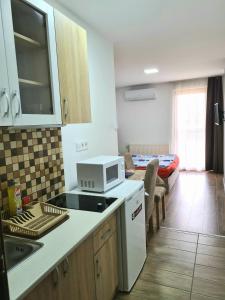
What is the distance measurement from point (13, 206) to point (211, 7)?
2377mm

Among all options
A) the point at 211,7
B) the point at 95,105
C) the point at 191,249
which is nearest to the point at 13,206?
the point at 95,105

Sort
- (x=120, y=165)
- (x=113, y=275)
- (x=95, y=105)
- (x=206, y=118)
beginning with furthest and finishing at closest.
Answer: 1. (x=206, y=118)
2. (x=95, y=105)
3. (x=120, y=165)
4. (x=113, y=275)

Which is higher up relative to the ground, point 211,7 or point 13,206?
point 211,7

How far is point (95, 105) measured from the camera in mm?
2523

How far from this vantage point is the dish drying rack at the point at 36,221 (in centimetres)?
131

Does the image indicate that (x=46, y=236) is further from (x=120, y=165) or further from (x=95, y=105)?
(x=95, y=105)

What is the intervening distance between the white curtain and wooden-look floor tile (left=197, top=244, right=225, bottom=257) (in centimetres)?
393

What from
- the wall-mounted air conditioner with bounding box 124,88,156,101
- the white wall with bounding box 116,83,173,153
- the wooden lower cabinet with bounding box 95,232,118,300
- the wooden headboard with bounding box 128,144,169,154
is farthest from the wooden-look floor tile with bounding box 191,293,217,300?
the wall-mounted air conditioner with bounding box 124,88,156,101

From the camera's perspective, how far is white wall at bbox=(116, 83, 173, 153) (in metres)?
6.53

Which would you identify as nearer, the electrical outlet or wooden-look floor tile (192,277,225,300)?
wooden-look floor tile (192,277,225,300)

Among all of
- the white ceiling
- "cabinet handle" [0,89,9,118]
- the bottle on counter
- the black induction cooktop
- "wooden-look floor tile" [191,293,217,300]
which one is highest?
the white ceiling

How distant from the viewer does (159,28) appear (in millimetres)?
2512

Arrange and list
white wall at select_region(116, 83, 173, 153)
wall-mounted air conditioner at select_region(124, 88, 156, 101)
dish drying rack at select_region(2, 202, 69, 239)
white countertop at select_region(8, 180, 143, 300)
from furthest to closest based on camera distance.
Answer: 1. white wall at select_region(116, 83, 173, 153)
2. wall-mounted air conditioner at select_region(124, 88, 156, 101)
3. dish drying rack at select_region(2, 202, 69, 239)
4. white countertop at select_region(8, 180, 143, 300)

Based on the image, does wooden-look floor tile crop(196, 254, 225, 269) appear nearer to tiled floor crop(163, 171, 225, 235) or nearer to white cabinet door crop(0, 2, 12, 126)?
tiled floor crop(163, 171, 225, 235)
